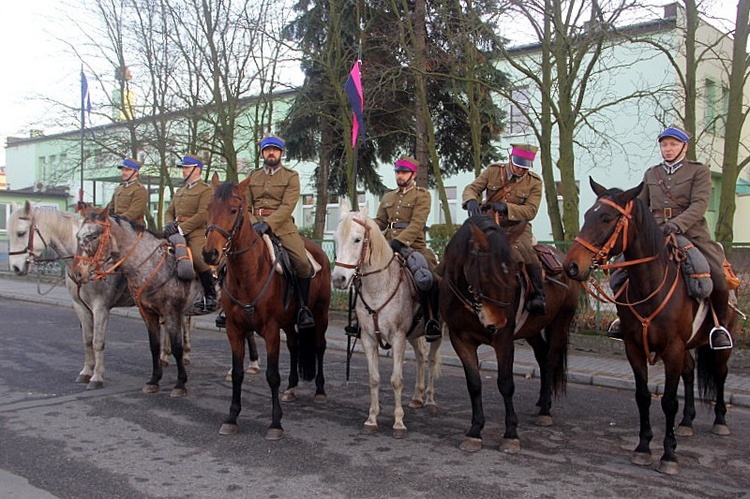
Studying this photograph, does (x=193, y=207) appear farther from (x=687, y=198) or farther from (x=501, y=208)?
(x=687, y=198)

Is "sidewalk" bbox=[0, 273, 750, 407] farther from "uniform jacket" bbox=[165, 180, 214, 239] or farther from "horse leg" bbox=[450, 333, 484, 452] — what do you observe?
"horse leg" bbox=[450, 333, 484, 452]

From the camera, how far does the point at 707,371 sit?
6.69 metres

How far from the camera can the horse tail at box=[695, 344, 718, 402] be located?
6641 mm

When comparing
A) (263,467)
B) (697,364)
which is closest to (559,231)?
(697,364)

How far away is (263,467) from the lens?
5.34 meters

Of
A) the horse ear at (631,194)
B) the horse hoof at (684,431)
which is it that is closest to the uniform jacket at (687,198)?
the horse ear at (631,194)

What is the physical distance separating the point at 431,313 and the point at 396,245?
82 centimetres

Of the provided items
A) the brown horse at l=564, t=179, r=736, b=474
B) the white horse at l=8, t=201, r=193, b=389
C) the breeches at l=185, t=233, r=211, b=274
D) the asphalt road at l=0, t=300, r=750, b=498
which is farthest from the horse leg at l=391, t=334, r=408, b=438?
the white horse at l=8, t=201, r=193, b=389

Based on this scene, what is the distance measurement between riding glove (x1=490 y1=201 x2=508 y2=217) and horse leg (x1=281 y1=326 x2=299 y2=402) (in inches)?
103

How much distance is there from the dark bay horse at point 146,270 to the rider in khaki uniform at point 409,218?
2891 millimetres

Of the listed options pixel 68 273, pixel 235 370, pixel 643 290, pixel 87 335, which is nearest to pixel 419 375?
pixel 235 370

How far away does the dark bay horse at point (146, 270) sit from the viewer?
7816 mm

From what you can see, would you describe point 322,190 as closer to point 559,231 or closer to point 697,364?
point 559,231

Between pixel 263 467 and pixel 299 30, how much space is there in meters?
14.5
